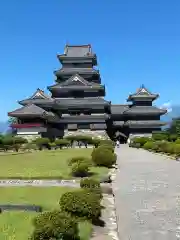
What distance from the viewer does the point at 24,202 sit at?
46.6 ft

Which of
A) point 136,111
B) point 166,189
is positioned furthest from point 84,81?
point 166,189

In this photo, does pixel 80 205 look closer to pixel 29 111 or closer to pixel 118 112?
pixel 29 111

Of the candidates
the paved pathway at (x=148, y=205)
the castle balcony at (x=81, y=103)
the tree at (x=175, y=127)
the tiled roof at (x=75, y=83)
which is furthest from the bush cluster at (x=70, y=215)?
the tree at (x=175, y=127)

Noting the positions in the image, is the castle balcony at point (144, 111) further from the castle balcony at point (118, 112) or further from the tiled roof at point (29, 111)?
the tiled roof at point (29, 111)

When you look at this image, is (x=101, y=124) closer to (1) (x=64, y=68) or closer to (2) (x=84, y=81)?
(2) (x=84, y=81)

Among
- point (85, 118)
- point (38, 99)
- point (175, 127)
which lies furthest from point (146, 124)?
point (38, 99)

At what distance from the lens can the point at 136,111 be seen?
73.6 metres

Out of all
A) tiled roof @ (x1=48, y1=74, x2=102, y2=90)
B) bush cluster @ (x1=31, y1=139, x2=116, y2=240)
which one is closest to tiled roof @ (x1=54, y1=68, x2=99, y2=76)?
tiled roof @ (x1=48, y1=74, x2=102, y2=90)

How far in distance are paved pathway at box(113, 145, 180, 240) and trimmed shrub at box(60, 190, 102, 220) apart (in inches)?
39.8

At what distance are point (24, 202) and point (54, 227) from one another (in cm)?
582

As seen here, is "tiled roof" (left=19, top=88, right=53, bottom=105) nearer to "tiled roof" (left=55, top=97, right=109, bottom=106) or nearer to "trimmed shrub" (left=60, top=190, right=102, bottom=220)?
"tiled roof" (left=55, top=97, right=109, bottom=106)

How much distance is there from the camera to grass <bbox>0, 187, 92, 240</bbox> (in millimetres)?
10311

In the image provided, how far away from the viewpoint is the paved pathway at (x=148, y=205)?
445 inches

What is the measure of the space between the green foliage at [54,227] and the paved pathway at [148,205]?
2381 millimetres
